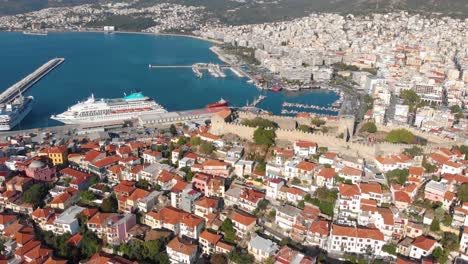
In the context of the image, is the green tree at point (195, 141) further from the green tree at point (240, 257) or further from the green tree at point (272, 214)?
the green tree at point (240, 257)

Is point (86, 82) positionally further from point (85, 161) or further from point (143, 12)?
point (143, 12)

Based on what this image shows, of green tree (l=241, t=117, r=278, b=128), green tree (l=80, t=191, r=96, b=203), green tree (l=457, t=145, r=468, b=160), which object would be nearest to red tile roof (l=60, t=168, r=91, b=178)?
green tree (l=80, t=191, r=96, b=203)

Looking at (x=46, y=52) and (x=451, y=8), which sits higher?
(x=451, y=8)

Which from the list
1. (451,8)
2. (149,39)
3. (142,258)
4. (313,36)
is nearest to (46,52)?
(149,39)

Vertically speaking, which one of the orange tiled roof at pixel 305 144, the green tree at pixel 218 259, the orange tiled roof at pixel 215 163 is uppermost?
the orange tiled roof at pixel 305 144

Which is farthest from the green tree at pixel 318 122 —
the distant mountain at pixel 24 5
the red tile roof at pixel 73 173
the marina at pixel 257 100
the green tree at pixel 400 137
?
the distant mountain at pixel 24 5

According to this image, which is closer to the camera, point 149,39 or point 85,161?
point 85,161

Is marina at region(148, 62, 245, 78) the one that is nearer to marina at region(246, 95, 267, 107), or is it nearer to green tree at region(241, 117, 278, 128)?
marina at region(246, 95, 267, 107)
